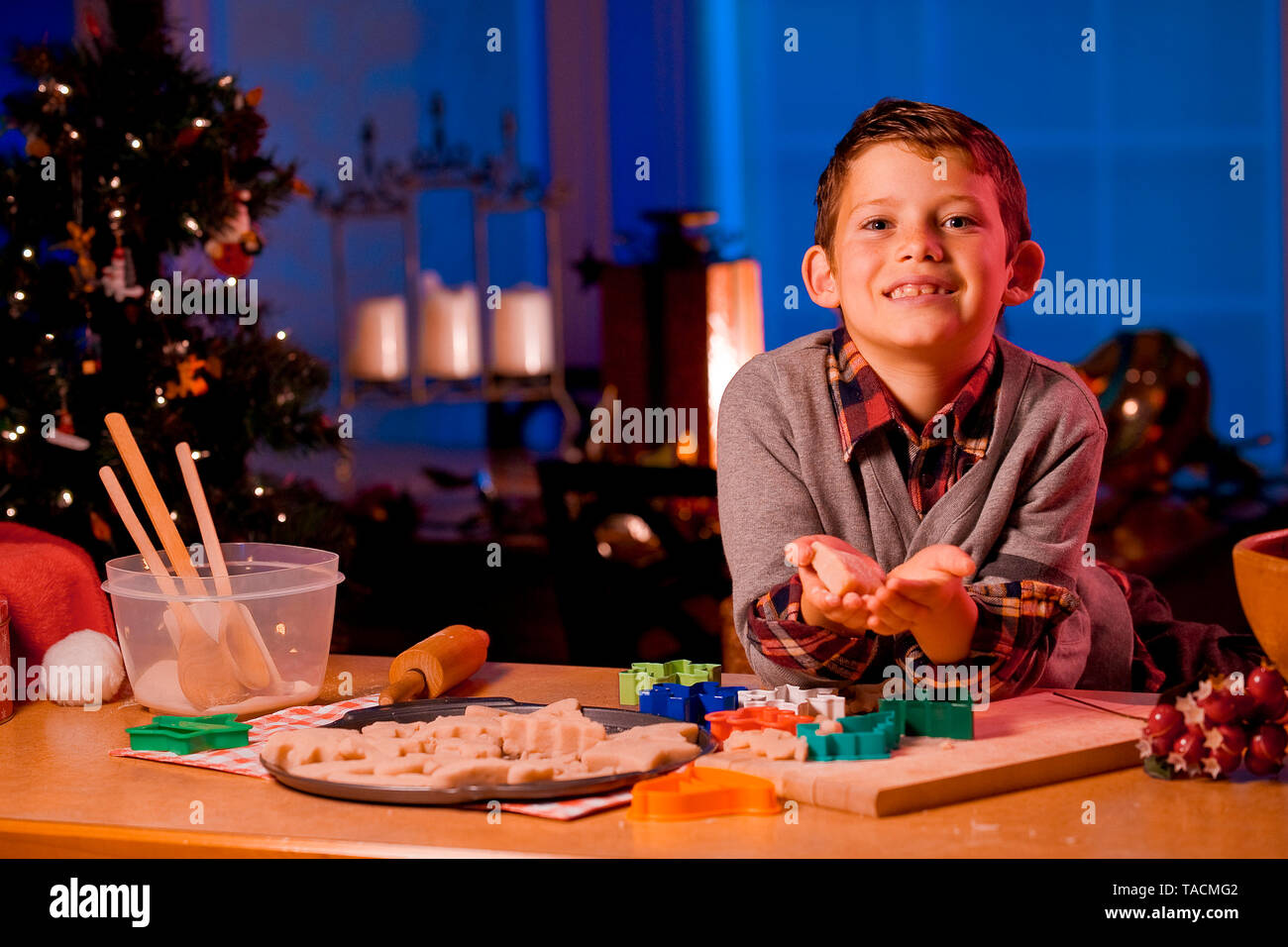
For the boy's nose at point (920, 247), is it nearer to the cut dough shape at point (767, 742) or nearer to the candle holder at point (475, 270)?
the cut dough shape at point (767, 742)

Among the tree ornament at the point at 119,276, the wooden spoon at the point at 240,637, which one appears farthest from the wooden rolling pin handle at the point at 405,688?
the tree ornament at the point at 119,276

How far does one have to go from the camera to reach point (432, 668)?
1281mm

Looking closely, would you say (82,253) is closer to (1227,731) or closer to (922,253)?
(922,253)

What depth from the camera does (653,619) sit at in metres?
2.48

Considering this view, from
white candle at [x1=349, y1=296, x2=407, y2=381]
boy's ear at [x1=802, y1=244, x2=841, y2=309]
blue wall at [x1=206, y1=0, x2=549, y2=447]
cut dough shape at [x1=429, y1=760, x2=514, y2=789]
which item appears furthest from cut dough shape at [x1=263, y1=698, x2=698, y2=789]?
blue wall at [x1=206, y1=0, x2=549, y2=447]

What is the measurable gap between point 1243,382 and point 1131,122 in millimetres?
1107

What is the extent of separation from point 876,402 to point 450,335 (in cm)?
296

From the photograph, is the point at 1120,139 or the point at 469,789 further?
the point at 1120,139

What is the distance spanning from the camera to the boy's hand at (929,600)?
105 centimetres

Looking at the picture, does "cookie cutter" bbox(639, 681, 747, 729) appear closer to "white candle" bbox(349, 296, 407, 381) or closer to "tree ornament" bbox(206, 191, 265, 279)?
"tree ornament" bbox(206, 191, 265, 279)

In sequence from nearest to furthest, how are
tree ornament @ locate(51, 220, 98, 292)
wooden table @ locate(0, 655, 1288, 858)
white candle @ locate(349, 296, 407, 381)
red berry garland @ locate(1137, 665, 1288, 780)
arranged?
1. wooden table @ locate(0, 655, 1288, 858)
2. red berry garland @ locate(1137, 665, 1288, 780)
3. tree ornament @ locate(51, 220, 98, 292)
4. white candle @ locate(349, 296, 407, 381)

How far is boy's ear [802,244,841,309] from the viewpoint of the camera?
138 centimetres

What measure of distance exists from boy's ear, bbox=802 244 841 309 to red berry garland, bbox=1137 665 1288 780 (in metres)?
0.56

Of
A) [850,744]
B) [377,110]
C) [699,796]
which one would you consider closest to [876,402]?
[850,744]
